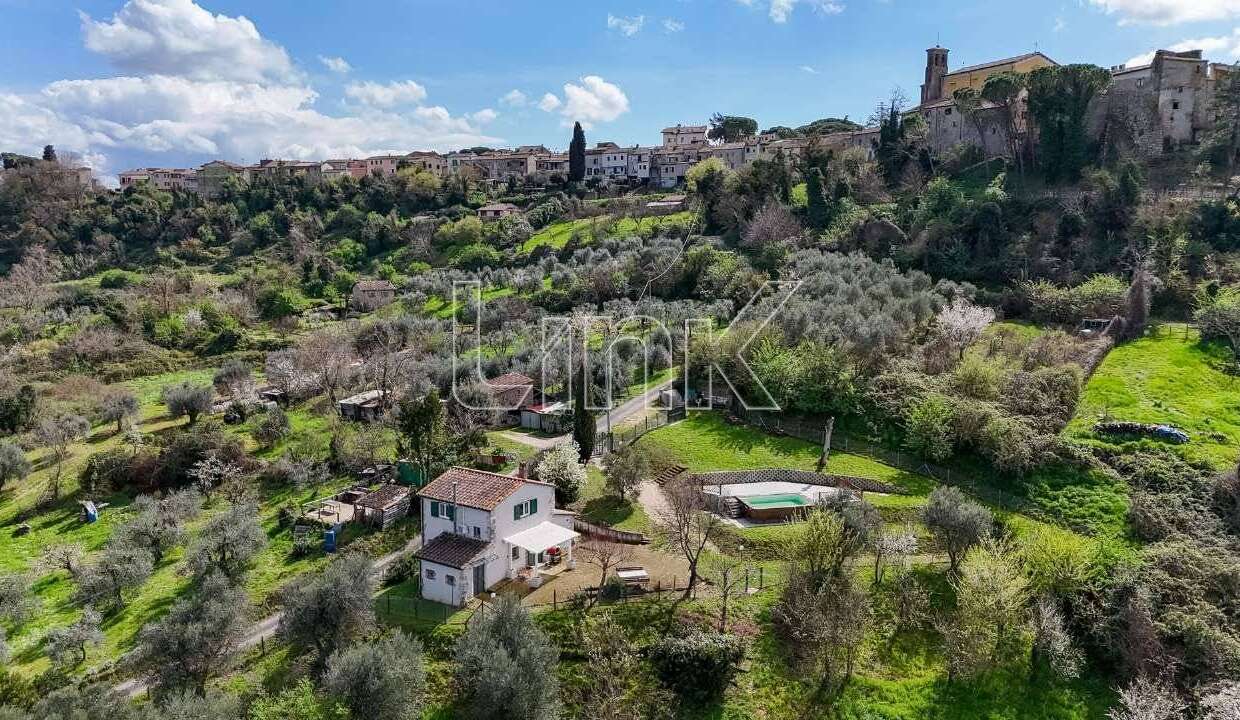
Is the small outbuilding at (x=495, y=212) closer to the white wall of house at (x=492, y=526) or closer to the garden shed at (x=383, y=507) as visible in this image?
the garden shed at (x=383, y=507)

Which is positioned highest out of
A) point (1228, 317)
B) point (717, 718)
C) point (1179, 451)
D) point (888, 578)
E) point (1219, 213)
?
point (1219, 213)

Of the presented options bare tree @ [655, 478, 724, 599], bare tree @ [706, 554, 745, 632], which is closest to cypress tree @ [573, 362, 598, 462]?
bare tree @ [655, 478, 724, 599]

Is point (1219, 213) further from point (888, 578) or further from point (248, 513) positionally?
point (248, 513)

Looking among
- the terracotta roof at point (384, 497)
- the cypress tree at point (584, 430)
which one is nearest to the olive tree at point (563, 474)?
the cypress tree at point (584, 430)

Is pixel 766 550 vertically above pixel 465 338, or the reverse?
pixel 465 338

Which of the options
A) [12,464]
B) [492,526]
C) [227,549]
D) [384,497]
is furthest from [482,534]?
[12,464]

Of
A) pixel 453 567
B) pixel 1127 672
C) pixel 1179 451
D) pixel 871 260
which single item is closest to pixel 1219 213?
pixel 871 260
